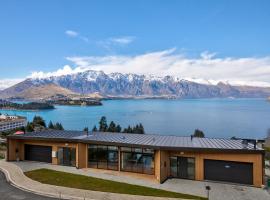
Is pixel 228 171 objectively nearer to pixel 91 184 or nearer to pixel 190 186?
pixel 190 186

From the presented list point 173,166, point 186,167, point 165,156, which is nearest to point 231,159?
point 186,167

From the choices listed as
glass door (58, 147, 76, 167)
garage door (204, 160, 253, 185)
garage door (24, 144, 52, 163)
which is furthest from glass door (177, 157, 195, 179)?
garage door (24, 144, 52, 163)

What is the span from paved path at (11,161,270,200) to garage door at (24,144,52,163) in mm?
2151

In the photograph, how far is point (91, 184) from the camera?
22.2 meters

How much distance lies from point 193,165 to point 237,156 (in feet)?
11.9

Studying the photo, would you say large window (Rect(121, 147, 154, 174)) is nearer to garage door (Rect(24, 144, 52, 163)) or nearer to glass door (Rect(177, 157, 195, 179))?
glass door (Rect(177, 157, 195, 179))

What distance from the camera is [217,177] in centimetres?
2375

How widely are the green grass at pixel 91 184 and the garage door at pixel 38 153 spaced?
12.4 ft

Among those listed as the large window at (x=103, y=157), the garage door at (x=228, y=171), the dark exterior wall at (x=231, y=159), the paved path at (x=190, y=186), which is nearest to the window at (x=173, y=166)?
the dark exterior wall at (x=231, y=159)

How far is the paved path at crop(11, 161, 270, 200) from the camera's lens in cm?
2016

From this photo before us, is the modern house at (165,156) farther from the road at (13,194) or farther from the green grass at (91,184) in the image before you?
the road at (13,194)

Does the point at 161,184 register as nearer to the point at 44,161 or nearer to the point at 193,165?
the point at 193,165

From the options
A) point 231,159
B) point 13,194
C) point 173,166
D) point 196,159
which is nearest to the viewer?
point 13,194

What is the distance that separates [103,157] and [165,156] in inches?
234
